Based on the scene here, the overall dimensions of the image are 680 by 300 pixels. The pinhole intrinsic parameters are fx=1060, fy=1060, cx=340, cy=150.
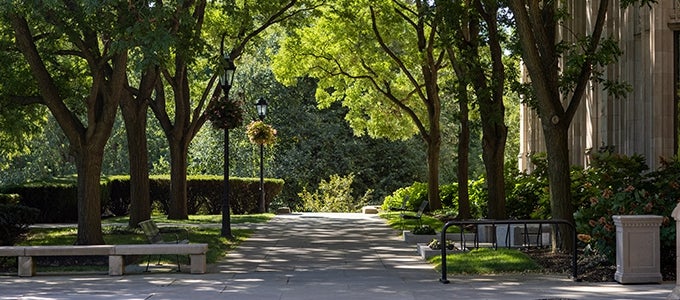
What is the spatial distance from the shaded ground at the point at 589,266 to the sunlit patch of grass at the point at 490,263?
338mm

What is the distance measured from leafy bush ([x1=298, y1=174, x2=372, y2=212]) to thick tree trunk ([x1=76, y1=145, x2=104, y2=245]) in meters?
32.2

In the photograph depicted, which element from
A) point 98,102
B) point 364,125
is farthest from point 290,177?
point 98,102

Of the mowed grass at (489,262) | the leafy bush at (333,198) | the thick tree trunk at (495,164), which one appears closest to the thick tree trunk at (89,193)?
the mowed grass at (489,262)

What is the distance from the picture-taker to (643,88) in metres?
28.7

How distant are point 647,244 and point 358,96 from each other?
30.2 metres

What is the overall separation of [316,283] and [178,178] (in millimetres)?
18830

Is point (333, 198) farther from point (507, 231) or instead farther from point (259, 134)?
point (507, 231)

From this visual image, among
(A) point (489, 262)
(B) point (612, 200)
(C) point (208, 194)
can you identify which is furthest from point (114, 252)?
(C) point (208, 194)

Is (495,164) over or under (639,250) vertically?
over

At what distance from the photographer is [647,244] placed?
16.3m

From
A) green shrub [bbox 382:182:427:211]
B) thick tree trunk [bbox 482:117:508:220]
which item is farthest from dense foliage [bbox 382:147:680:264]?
green shrub [bbox 382:182:427:211]

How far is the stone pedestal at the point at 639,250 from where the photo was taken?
16219 mm

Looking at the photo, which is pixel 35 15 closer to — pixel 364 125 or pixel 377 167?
pixel 364 125

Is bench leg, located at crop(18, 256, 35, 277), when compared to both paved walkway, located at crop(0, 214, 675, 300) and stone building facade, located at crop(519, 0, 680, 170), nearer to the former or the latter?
paved walkway, located at crop(0, 214, 675, 300)
